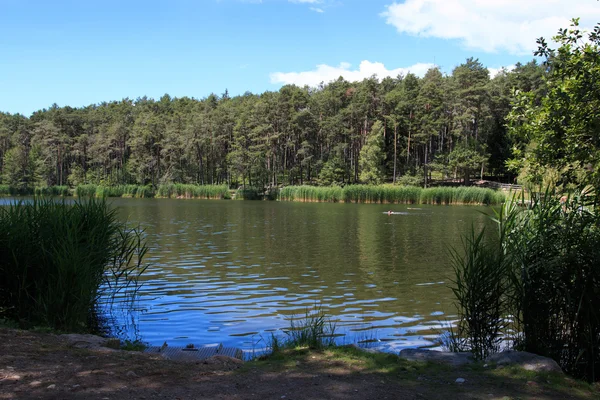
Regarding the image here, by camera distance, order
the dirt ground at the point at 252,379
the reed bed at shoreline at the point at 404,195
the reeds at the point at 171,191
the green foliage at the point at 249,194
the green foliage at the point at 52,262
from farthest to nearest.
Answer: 1. the reeds at the point at 171,191
2. the green foliage at the point at 249,194
3. the reed bed at shoreline at the point at 404,195
4. the green foliage at the point at 52,262
5. the dirt ground at the point at 252,379

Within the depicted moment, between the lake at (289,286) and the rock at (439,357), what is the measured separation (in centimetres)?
144

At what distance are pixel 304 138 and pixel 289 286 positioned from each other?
81370mm

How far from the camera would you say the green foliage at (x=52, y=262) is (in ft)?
25.8

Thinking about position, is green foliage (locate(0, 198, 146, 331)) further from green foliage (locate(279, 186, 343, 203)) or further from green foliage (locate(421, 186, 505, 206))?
green foliage (locate(279, 186, 343, 203))

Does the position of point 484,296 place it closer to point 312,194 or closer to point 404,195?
point 404,195

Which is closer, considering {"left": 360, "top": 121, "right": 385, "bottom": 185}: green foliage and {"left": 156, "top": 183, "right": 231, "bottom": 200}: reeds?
{"left": 156, "top": 183, "right": 231, "bottom": 200}: reeds

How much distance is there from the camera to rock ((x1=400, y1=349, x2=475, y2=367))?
5.97 m

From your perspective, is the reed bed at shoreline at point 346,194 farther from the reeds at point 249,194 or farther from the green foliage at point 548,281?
the green foliage at point 548,281

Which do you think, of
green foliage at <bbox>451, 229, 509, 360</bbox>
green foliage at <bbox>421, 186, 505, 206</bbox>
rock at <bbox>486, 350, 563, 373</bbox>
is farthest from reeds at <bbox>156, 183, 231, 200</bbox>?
rock at <bbox>486, 350, 563, 373</bbox>

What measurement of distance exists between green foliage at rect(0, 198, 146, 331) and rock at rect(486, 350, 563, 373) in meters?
6.36

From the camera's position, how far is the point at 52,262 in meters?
8.45

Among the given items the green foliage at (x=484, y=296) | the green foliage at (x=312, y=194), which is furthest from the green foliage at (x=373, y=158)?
the green foliage at (x=484, y=296)

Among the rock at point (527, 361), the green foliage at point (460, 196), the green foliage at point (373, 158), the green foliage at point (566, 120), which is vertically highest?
the green foliage at point (373, 158)

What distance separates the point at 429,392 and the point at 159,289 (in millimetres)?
9424
